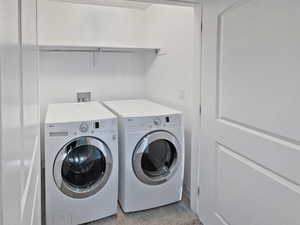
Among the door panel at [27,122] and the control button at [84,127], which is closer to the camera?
the door panel at [27,122]

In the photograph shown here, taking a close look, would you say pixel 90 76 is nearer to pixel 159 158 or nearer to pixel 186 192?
pixel 159 158

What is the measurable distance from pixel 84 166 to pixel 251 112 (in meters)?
1.42

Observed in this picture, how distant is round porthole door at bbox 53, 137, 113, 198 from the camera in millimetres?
1944

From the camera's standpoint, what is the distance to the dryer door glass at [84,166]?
2.02 m

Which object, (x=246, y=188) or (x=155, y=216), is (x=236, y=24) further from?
(x=155, y=216)

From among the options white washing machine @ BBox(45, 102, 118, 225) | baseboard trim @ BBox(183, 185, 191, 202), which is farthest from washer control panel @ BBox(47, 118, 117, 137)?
baseboard trim @ BBox(183, 185, 191, 202)

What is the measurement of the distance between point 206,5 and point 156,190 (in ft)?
5.27

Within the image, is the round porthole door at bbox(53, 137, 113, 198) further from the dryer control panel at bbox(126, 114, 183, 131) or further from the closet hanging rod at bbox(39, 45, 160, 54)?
the closet hanging rod at bbox(39, 45, 160, 54)

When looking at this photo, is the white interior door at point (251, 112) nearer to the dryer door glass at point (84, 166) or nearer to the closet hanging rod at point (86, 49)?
the dryer door glass at point (84, 166)

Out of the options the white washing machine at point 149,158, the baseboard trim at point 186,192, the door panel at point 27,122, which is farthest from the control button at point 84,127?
the baseboard trim at point 186,192

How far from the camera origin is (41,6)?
2.96 meters

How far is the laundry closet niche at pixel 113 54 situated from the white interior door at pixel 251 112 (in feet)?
2.54

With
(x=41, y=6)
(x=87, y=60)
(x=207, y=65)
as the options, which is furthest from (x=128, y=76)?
(x=207, y=65)

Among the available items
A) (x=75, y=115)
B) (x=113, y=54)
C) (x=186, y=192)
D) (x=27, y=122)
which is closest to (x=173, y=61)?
(x=113, y=54)
